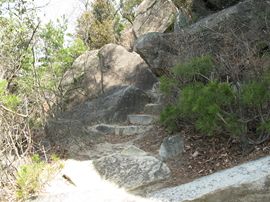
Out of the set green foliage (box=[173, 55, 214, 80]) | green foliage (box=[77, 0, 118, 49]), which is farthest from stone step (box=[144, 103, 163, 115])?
green foliage (box=[77, 0, 118, 49])

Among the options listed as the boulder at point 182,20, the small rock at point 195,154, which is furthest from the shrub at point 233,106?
the boulder at point 182,20

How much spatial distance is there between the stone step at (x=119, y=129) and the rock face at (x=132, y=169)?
216 centimetres

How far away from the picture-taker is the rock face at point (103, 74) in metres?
12.3

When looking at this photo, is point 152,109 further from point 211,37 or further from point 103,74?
point 103,74

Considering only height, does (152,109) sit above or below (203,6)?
below

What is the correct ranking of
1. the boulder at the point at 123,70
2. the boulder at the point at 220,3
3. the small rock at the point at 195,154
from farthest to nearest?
the boulder at the point at 123,70 < the boulder at the point at 220,3 < the small rock at the point at 195,154

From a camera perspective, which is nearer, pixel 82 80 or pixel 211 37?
pixel 211 37

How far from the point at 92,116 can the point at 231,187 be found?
6.46 metres

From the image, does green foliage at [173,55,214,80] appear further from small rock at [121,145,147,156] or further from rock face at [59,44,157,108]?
rock face at [59,44,157,108]

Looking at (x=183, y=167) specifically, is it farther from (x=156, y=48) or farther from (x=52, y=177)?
(x=156, y=48)

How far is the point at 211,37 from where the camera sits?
870 cm

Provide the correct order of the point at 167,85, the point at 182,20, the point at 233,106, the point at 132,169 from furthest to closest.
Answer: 1. the point at 182,20
2. the point at 167,85
3. the point at 132,169
4. the point at 233,106

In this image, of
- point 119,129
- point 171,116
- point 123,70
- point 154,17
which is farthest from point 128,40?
point 171,116

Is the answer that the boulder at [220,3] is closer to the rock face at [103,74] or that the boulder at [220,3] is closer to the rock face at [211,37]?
the rock face at [211,37]
